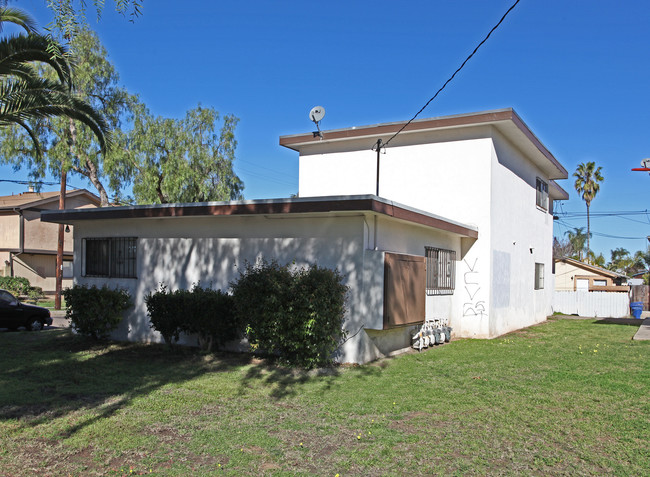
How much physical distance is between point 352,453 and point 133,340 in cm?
881

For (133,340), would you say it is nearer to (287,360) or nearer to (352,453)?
(287,360)

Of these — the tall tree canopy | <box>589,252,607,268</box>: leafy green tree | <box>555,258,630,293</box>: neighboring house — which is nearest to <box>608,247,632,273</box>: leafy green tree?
<box>589,252,607,268</box>: leafy green tree

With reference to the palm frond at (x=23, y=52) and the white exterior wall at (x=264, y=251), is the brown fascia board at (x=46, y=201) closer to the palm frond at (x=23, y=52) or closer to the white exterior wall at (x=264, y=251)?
the white exterior wall at (x=264, y=251)

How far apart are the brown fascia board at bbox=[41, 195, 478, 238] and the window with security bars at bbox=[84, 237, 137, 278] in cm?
74

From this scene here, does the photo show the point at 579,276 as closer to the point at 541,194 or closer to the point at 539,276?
the point at 539,276

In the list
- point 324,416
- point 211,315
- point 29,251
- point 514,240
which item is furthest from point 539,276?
point 29,251

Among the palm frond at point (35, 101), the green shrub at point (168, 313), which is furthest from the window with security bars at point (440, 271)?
the palm frond at point (35, 101)

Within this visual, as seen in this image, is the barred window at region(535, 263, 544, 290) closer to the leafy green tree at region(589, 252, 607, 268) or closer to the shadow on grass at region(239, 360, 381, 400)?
the shadow on grass at region(239, 360, 381, 400)

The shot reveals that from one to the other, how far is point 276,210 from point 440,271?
17.3 ft

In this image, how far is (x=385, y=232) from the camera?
35.1 ft

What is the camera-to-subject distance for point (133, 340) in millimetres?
12750

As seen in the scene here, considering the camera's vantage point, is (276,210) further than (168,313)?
No

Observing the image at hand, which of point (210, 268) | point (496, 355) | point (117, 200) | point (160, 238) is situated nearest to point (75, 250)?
point (160, 238)

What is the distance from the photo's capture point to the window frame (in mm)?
19609
